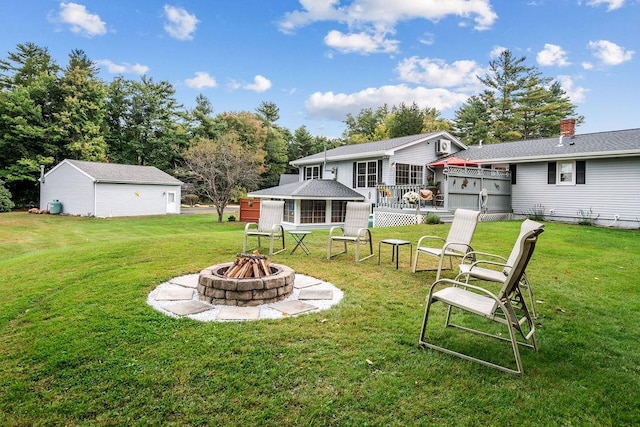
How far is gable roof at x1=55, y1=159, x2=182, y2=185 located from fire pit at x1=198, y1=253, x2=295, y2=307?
68.2 ft

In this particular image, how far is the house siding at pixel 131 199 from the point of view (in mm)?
21875

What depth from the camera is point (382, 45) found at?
1920cm

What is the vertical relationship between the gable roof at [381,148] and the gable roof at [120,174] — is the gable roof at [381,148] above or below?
above

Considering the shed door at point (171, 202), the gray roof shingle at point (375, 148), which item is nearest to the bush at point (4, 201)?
the shed door at point (171, 202)

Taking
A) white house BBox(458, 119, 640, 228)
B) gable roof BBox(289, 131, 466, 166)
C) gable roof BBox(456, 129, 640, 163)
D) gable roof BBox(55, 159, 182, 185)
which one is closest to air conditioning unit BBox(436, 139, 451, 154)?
gable roof BBox(289, 131, 466, 166)

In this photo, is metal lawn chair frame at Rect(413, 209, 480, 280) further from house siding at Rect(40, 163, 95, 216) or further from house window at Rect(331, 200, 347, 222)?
house siding at Rect(40, 163, 95, 216)

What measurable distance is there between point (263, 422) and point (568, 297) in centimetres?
419

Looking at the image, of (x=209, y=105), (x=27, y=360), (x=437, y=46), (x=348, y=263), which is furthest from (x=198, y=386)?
(x=209, y=105)

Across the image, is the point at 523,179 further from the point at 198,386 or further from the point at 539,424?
the point at 198,386

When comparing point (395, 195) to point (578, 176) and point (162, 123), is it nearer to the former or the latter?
point (578, 176)

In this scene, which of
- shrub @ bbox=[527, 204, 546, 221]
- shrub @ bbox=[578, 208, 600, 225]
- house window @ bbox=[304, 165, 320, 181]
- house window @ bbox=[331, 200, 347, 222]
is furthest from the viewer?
house window @ bbox=[304, 165, 320, 181]

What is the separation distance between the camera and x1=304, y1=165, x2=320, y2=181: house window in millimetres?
21159

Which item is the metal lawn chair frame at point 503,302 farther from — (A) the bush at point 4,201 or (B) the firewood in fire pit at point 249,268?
(A) the bush at point 4,201

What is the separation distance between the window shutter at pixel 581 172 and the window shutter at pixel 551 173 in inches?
29.9
